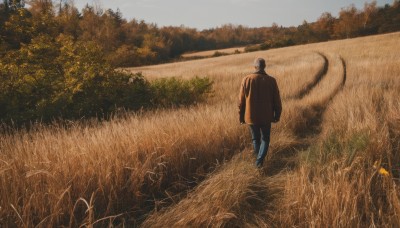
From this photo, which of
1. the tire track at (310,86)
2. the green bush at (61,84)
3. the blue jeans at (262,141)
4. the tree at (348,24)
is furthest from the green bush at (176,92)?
the tree at (348,24)

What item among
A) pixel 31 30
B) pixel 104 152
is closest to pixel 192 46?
pixel 31 30

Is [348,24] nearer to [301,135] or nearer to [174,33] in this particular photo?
[174,33]

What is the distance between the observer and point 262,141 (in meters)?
4.75

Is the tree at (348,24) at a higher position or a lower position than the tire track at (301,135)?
higher

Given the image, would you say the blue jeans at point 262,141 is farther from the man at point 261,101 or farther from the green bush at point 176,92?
the green bush at point 176,92

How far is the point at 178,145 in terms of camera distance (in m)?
4.53

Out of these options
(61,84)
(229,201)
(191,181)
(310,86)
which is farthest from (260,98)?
(310,86)

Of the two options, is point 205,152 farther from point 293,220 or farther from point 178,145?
point 293,220

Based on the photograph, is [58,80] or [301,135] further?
[58,80]

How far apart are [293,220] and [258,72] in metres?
2.58

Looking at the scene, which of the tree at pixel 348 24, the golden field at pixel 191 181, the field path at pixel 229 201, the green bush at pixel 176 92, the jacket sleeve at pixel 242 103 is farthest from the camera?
the tree at pixel 348 24

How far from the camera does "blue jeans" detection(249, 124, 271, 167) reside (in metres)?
4.64

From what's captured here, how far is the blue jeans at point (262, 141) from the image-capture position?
4.64m

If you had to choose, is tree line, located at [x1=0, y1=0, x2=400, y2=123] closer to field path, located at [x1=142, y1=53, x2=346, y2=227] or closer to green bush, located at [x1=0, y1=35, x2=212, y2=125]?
green bush, located at [x1=0, y1=35, x2=212, y2=125]
